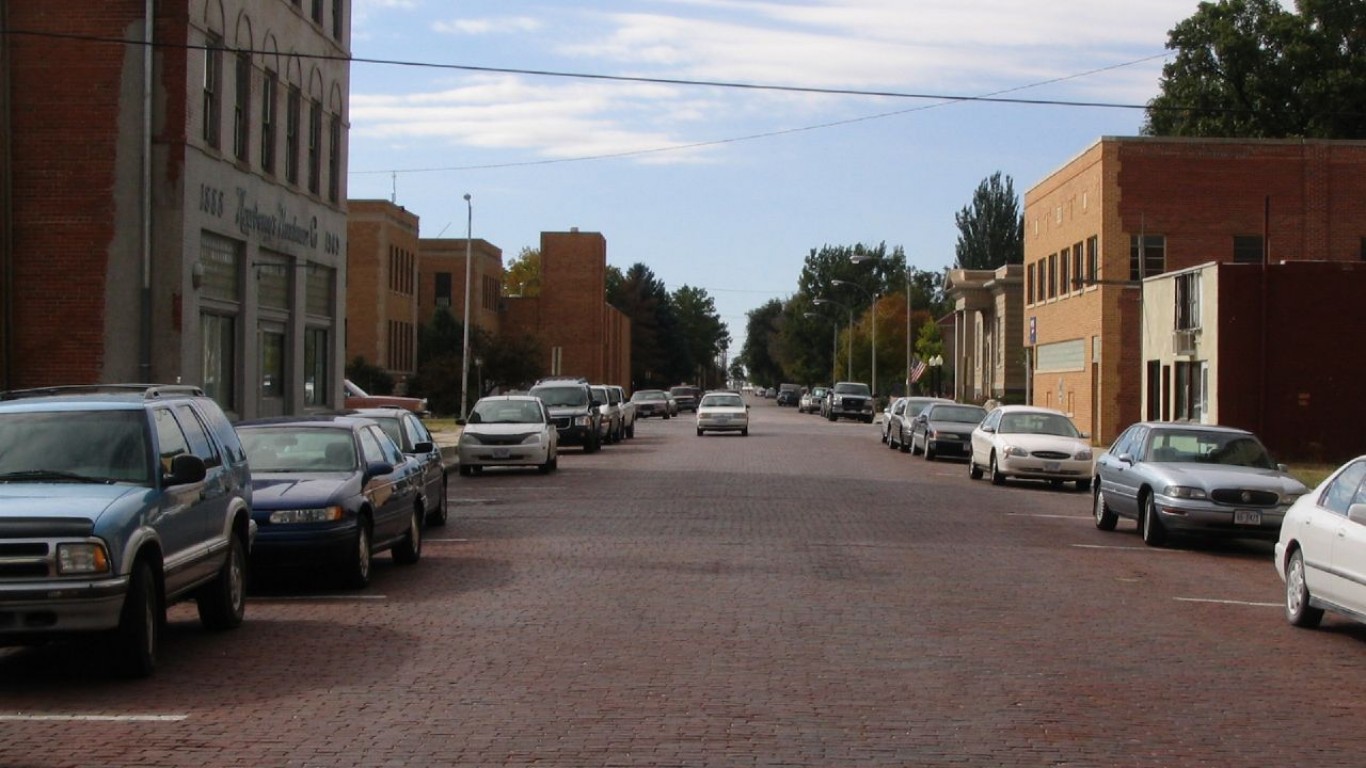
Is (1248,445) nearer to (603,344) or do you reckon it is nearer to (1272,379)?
(1272,379)

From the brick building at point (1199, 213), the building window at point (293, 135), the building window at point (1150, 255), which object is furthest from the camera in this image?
the building window at point (1150, 255)

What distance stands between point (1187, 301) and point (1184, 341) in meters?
1.06

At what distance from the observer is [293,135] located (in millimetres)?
33625

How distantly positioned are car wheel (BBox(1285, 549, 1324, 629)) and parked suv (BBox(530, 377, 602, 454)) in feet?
89.5

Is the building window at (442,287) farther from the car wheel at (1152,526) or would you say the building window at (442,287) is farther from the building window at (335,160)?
the car wheel at (1152,526)

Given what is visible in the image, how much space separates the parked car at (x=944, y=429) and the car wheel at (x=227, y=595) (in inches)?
1038

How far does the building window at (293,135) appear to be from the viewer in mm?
33344

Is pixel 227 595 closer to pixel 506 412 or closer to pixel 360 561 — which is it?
pixel 360 561

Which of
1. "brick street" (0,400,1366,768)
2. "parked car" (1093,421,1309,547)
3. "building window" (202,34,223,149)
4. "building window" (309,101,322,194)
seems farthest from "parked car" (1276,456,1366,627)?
"building window" (309,101,322,194)

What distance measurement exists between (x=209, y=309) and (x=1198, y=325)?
929 inches

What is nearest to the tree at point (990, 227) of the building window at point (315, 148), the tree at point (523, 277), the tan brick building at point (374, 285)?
the tree at point (523, 277)

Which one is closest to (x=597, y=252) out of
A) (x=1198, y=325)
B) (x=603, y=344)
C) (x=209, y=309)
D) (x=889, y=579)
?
(x=603, y=344)

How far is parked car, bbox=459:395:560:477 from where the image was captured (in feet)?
101

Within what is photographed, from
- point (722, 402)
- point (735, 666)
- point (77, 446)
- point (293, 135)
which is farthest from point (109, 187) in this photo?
point (722, 402)
